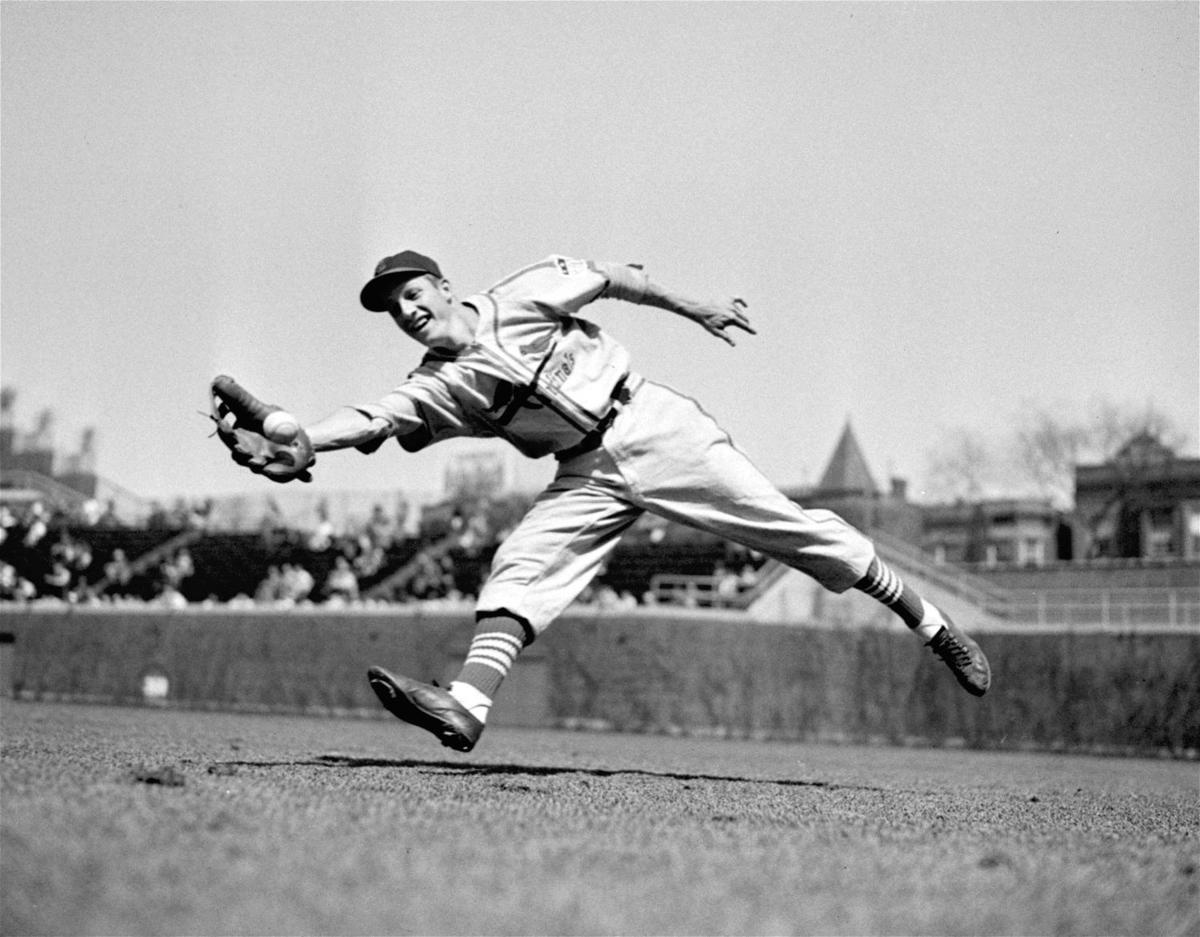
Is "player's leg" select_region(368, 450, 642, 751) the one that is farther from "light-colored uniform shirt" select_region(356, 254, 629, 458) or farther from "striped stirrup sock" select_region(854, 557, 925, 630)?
"striped stirrup sock" select_region(854, 557, 925, 630)

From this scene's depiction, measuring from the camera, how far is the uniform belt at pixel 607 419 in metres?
5.37

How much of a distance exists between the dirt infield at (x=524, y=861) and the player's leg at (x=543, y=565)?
0.68 m

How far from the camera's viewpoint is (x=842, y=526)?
548 cm

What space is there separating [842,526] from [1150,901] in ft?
9.15

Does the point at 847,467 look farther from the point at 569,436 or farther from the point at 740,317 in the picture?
the point at 569,436

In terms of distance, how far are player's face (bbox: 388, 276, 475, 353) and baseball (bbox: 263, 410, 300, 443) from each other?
75 centimetres

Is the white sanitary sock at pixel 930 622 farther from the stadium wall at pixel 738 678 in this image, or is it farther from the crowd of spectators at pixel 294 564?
the crowd of spectators at pixel 294 564

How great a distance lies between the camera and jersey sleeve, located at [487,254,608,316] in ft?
17.3

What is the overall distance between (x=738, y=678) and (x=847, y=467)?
128 ft

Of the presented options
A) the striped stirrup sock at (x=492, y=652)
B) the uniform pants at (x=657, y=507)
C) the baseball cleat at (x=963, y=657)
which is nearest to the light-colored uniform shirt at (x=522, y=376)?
the uniform pants at (x=657, y=507)

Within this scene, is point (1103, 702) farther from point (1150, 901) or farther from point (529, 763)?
point (1150, 901)

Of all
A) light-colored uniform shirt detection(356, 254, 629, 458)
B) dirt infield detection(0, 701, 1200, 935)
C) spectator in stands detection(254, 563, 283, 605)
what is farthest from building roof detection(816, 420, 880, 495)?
dirt infield detection(0, 701, 1200, 935)

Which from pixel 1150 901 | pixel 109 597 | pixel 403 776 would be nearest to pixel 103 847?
pixel 1150 901

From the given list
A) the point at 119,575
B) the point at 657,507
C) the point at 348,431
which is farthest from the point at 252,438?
the point at 119,575
